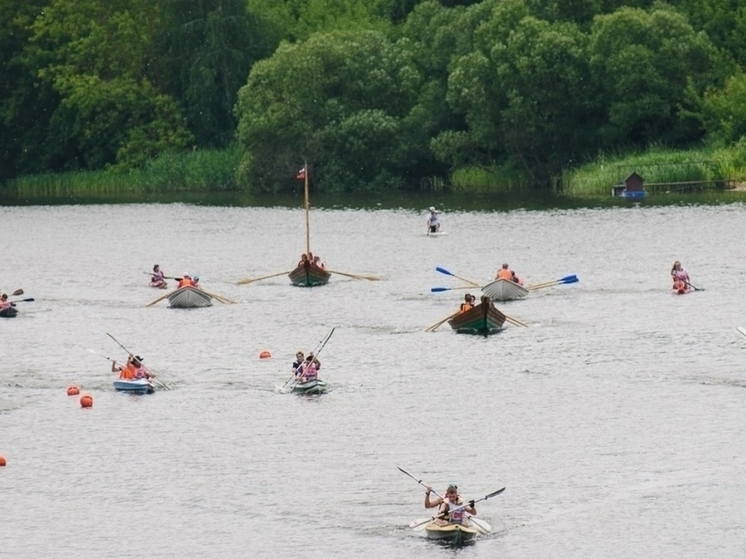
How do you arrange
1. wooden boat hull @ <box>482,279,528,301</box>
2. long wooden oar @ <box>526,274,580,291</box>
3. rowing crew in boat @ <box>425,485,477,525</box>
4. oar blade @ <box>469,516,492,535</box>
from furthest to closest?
long wooden oar @ <box>526,274,580,291</box>, wooden boat hull @ <box>482,279,528,301</box>, oar blade @ <box>469,516,492,535</box>, rowing crew in boat @ <box>425,485,477,525</box>

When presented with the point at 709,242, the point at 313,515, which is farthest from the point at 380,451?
the point at 709,242

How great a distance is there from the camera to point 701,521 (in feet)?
140

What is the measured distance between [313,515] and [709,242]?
171ft

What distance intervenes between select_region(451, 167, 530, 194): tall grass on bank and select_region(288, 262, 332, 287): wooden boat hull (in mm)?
50839

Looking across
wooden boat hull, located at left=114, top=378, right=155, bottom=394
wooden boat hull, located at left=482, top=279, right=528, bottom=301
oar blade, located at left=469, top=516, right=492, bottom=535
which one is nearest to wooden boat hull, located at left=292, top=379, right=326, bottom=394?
wooden boat hull, located at left=114, top=378, right=155, bottom=394

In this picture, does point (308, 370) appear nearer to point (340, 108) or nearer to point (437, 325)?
point (437, 325)

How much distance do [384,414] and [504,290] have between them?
847 inches

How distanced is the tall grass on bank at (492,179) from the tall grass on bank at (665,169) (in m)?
7.86

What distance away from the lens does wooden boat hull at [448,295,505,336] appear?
2594 inches

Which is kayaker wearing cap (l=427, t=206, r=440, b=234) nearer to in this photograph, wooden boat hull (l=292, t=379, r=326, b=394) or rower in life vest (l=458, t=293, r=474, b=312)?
rower in life vest (l=458, t=293, r=474, b=312)

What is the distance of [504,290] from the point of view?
74812mm

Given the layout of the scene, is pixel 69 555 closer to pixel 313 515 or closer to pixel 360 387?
pixel 313 515

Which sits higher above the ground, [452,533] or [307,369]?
[307,369]

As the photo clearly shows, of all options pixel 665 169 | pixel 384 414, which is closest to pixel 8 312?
pixel 384 414
